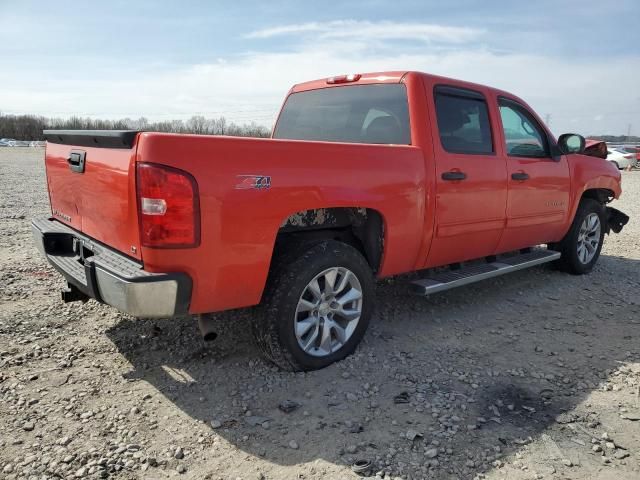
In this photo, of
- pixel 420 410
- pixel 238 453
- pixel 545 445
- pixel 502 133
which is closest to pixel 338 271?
pixel 420 410

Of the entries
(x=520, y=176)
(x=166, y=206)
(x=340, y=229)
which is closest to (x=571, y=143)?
(x=520, y=176)

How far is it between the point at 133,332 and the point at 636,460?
3348 mm

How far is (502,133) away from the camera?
180 inches

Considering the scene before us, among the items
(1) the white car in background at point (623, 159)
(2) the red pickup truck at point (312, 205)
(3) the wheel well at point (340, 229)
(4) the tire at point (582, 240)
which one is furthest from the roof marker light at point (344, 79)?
(1) the white car in background at point (623, 159)

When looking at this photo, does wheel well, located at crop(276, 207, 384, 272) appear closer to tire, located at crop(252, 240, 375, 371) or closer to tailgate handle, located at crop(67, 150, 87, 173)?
tire, located at crop(252, 240, 375, 371)

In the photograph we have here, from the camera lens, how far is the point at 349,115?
169 inches

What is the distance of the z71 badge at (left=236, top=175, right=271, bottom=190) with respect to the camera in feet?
9.04

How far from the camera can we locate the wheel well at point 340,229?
3.39 metres

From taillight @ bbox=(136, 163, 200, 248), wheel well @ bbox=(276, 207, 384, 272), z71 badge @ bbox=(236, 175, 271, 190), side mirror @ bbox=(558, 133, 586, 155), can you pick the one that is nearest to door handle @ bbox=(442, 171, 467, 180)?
wheel well @ bbox=(276, 207, 384, 272)

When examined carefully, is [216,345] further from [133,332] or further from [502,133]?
[502,133]

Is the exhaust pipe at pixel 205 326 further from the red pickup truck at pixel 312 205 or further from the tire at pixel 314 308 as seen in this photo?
the tire at pixel 314 308

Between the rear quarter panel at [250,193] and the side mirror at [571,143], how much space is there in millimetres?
2579

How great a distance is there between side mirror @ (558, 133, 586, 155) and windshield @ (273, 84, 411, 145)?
2.25 m

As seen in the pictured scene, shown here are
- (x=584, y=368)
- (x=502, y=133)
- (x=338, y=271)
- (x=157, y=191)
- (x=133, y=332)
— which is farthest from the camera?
(x=502, y=133)
